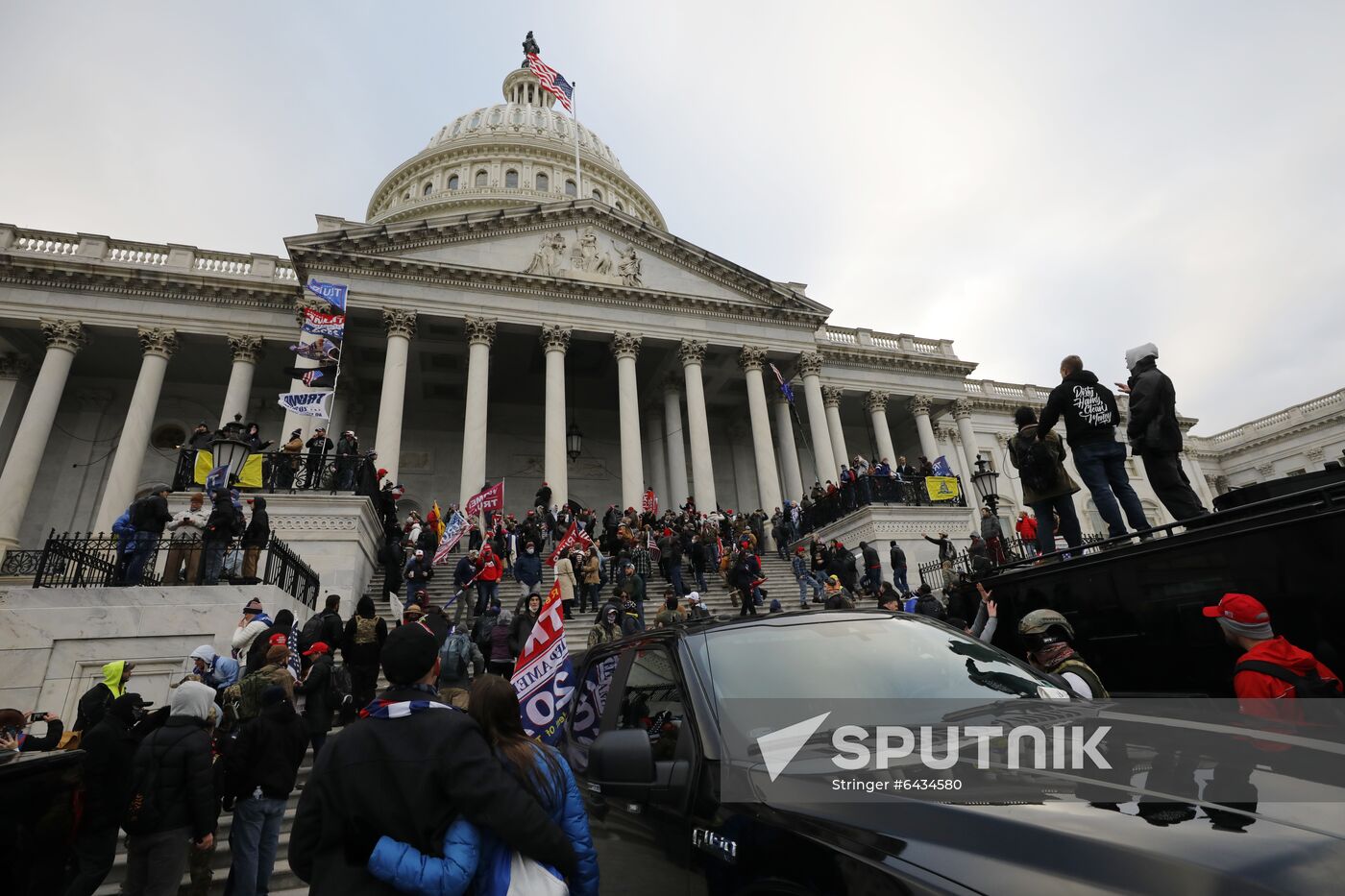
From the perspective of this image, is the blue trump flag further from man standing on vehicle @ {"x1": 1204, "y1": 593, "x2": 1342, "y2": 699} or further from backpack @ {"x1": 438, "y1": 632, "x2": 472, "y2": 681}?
man standing on vehicle @ {"x1": 1204, "y1": 593, "x2": 1342, "y2": 699}

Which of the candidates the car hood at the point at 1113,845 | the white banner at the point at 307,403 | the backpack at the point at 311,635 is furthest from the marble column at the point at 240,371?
the car hood at the point at 1113,845

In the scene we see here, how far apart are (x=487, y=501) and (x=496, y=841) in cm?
1700

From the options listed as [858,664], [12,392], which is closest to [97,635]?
[858,664]

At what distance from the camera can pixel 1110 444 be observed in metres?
6.72

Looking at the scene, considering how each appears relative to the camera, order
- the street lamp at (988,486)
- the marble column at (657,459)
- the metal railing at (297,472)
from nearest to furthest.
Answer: the street lamp at (988,486) < the metal railing at (297,472) < the marble column at (657,459)

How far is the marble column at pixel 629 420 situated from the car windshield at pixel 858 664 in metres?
18.9

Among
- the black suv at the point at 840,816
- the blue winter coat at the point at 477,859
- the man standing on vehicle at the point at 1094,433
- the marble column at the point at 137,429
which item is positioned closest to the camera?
the black suv at the point at 840,816

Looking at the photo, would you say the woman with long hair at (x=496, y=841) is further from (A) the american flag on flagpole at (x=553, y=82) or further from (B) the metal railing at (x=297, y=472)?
(A) the american flag on flagpole at (x=553, y=82)

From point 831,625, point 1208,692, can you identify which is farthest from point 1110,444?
point 831,625

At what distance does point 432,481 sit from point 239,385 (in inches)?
337

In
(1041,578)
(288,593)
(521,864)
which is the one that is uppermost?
(288,593)

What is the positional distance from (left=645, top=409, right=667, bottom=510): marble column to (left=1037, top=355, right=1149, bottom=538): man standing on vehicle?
Result: 21428mm

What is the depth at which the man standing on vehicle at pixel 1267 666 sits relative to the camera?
2951mm

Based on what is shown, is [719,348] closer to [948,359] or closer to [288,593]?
[948,359]
